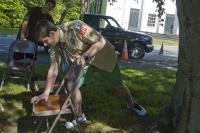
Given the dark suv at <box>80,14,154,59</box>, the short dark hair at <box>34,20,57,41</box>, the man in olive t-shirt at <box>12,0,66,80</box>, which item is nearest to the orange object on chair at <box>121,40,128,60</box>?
the dark suv at <box>80,14,154,59</box>

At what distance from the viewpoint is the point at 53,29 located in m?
3.27

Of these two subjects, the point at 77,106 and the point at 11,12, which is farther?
the point at 11,12

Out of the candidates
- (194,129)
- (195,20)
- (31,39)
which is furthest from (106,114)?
(31,39)

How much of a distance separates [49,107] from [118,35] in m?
9.33

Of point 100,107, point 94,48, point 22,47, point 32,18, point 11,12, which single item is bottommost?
point 100,107

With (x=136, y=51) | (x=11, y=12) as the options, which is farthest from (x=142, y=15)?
(x=136, y=51)

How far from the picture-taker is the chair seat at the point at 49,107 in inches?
123

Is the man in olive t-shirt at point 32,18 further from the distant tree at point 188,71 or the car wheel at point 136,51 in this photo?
the car wheel at point 136,51

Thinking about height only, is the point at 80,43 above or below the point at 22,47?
above

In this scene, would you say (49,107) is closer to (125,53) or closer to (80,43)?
(80,43)

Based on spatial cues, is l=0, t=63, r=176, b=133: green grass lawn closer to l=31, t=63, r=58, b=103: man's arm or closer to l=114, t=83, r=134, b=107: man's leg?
l=114, t=83, r=134, b=107: man's leg

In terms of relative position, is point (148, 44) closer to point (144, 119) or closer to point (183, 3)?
point (144, 119)

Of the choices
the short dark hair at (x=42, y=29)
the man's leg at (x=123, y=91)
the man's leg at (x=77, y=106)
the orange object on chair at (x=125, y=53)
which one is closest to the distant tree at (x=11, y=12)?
the orange object on chair at (x=125, y=53)

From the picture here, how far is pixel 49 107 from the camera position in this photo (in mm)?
3332
